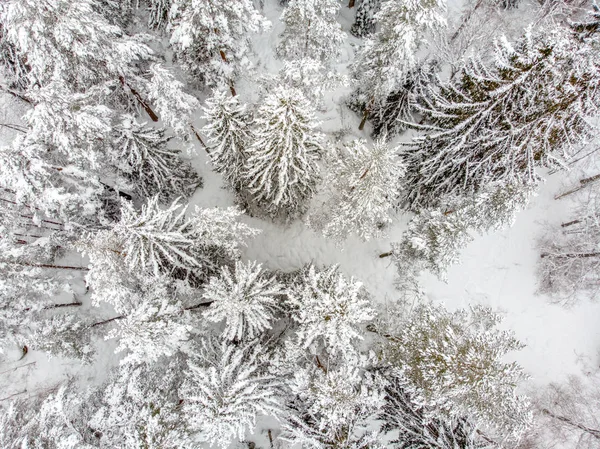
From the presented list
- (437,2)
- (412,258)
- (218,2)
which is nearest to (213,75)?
(218,2)

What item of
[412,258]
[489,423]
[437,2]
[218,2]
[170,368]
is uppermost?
[437,2]

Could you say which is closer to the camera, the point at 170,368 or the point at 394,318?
the point at 170,368

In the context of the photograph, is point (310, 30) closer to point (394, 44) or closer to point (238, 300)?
point (394, 44)

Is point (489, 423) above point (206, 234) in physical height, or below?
above

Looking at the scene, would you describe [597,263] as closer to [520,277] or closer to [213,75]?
[520,277]

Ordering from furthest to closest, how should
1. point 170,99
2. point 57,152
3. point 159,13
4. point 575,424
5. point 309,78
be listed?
point 159,13 → point 575,424 → point 170,99 → point 309,78 → point 57,152

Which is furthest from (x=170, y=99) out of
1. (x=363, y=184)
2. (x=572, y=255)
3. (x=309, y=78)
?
(x=572, y=255)

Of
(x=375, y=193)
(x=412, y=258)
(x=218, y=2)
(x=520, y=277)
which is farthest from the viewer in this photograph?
(x=520, y=277)
